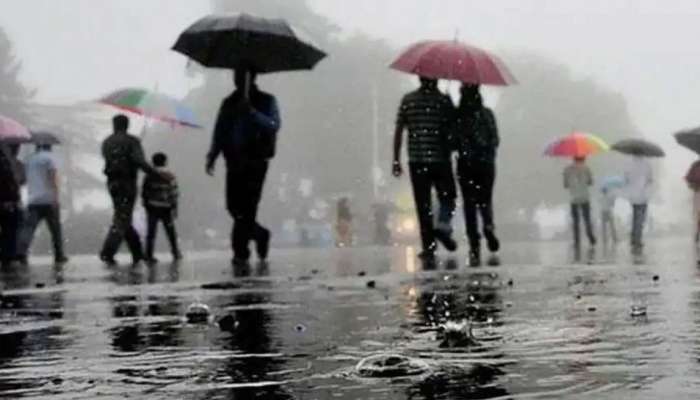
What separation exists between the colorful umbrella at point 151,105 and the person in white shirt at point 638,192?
24.0ft

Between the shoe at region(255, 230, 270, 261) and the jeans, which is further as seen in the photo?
the jeans

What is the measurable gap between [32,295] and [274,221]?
2614 inches

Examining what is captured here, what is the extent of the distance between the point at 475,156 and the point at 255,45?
2391 millimetres

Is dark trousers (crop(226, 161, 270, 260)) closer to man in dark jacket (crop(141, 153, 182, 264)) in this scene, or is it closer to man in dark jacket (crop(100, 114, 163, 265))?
man in dark jacket (crop(100, 114, 163, 265))

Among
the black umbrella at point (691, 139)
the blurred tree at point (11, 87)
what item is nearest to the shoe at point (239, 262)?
the black umbrella at point (691, 139)

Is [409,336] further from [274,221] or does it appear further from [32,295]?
[274,221]

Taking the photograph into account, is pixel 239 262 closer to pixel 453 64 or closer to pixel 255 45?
pixel 255 45

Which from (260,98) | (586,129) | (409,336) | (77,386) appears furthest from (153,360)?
(586,129)

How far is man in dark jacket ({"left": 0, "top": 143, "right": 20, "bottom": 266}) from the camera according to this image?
16.0 m

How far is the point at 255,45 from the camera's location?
14.2 m

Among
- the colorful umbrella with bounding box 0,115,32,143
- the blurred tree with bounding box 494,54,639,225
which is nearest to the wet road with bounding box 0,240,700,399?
the colorful umbrella with bounding box 0,115,32,143

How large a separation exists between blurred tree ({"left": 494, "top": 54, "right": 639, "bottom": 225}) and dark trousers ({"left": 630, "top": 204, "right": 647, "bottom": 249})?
191 ft

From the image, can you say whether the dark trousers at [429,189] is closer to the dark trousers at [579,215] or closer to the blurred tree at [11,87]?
the dark trousers at [579,215]

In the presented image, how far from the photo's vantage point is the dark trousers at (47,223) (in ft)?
57.6
